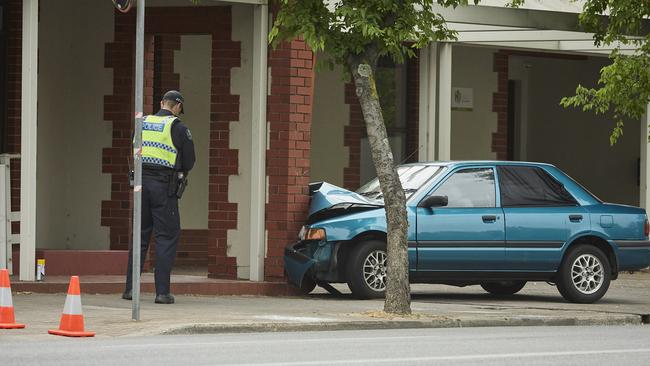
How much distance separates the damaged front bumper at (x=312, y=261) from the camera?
56.2 ft

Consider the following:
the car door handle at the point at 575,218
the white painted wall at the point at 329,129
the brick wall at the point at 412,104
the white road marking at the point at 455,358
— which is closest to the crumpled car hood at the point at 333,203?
the car door handle at the point at 575,218

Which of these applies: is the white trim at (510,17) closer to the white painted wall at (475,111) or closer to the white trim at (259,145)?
the white trim at (259,145)

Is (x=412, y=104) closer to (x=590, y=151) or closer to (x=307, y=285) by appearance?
(x=590, y=151)

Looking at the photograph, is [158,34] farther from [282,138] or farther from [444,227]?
[444,227]

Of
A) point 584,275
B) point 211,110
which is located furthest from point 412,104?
point 584,275

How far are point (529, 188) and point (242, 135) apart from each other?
327 cm

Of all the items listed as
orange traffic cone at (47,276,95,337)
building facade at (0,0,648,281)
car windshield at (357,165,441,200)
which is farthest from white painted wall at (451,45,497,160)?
orange traffic cone at (47,276,95,337)

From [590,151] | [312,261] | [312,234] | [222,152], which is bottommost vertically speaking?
[312,261]

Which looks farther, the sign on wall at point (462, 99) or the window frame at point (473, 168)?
the sign on wall at point (462, 99)

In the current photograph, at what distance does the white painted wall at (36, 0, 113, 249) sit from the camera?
1972 centimetres

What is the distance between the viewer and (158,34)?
63.9 ft

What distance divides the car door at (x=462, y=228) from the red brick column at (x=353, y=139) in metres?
5.57

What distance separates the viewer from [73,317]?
12398 millimetres

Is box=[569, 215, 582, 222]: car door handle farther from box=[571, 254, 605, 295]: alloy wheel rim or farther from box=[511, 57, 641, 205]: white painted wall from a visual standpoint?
box=[511, 57, 641, 205]: white painted wall
